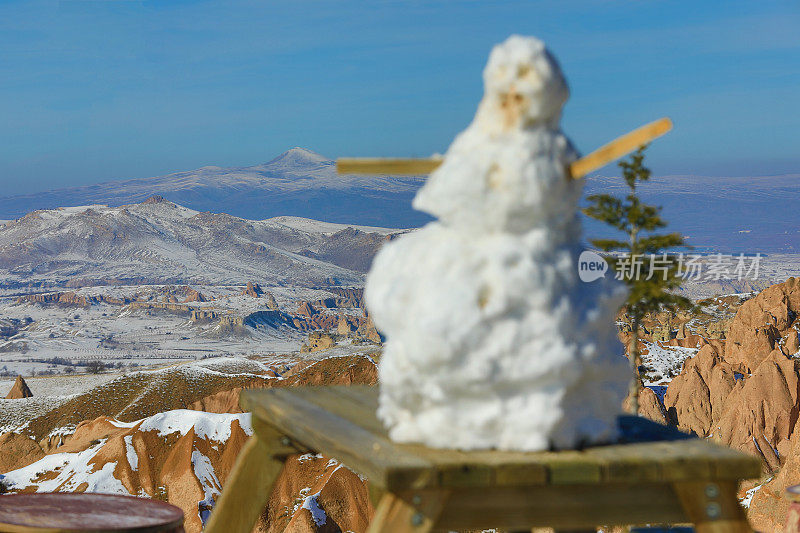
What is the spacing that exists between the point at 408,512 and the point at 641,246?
46.0ft

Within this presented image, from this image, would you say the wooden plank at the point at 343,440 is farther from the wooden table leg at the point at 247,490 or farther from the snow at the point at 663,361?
the snow at the point at 663,361

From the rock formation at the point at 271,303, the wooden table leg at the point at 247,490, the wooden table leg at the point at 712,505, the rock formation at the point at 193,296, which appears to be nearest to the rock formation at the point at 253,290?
the rock formation at the point at 271,303

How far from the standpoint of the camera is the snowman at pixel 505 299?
3.18 m

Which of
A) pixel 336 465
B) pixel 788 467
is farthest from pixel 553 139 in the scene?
pixel 788 467

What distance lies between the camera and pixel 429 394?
10.9 ft

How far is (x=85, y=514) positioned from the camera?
15.6 ft

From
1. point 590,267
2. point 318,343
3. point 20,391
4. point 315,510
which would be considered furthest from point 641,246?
point 318,343

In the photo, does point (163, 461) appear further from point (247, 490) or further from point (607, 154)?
point (607, 154)

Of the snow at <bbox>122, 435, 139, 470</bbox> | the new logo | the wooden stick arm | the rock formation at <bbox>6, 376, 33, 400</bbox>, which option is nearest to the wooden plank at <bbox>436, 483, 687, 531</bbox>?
the new logo

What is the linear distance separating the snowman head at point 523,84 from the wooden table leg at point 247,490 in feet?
6.77

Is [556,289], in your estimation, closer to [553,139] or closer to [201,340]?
[553,139]

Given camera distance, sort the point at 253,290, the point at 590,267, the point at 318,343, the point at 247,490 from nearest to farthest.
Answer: the point at 590,267, the point at 247,490, the point at 318,343, the point at 253,290

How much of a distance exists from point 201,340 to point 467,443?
121 meters

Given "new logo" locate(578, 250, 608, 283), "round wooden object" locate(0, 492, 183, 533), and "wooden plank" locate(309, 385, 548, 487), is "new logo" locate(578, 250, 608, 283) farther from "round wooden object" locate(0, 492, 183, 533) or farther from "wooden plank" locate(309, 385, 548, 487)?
"round wooden object" locate(0, 492, 183, 533)
